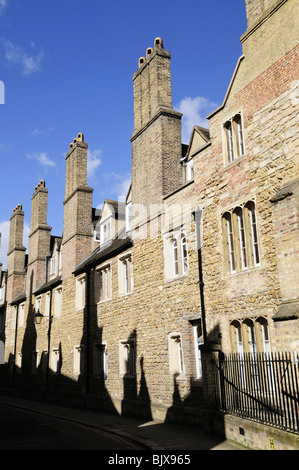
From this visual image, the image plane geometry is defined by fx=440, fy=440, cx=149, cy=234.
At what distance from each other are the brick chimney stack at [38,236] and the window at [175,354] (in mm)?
17181

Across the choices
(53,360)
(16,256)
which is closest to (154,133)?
(53,360)

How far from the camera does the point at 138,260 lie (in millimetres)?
17422

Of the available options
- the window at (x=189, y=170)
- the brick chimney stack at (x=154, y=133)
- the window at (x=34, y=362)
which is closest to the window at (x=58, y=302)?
the window at (x=34, y=362)

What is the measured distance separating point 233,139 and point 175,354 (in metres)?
7.28

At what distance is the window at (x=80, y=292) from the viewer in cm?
2298

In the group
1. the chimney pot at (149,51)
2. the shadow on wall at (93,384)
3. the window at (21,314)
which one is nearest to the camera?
the shadow on wall at (93,384)

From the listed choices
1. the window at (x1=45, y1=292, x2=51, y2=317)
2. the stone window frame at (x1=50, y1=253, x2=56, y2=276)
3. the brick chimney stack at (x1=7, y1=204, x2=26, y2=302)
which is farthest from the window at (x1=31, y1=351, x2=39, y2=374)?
the brick chimney stack at (x1=7, y1=204, x2=26, y2=302)

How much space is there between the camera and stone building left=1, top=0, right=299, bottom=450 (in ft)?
36.8

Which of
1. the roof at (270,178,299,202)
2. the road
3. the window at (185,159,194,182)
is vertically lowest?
the road

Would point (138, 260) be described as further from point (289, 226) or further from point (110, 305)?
point (289, 226)

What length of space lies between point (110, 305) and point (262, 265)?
9.72 metres

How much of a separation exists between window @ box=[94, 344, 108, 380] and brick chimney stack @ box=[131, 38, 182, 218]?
7.02 metres

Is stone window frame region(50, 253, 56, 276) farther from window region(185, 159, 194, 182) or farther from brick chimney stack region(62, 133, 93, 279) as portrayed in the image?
window region(185, 159, 194, 182)

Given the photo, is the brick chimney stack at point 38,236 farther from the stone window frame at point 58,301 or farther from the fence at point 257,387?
the fence at point 257,387
